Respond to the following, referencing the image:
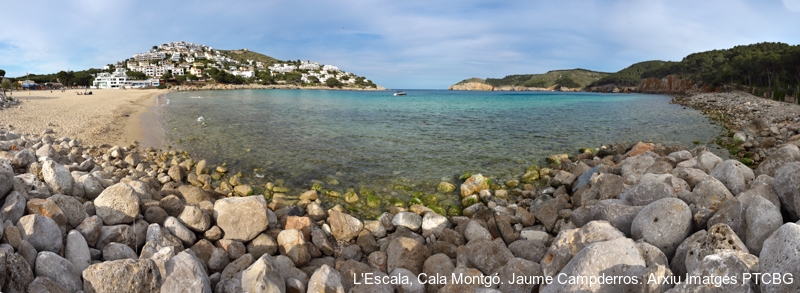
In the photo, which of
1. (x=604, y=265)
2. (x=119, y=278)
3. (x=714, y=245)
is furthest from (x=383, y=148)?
(x=714, y=245)

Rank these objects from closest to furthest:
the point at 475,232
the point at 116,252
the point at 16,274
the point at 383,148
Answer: the point at 16,274 → the point at 116,252 → the point at 475,232 → the point at 383,148

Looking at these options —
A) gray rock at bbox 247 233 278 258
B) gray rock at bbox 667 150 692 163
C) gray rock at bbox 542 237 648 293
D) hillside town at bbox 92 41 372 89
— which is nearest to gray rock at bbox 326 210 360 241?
gray rock at bbox 247 233 278 258

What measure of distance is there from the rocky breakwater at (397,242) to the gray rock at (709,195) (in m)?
0.02

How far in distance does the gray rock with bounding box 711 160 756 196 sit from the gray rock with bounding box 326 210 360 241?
260 inches

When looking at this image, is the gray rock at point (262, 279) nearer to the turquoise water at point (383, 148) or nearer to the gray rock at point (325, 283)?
the gray rock at point (325, 283)

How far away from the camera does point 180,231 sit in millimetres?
5020

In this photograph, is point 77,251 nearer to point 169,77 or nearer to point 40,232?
point 40,232

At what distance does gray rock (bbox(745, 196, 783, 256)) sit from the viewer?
356 centimetres

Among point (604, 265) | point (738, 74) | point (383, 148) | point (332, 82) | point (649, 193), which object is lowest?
point (383, 148)

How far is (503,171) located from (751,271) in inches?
350

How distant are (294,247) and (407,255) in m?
1.81

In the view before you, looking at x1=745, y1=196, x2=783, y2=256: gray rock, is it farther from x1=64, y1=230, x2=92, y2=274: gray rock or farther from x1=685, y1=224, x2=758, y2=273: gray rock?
x1=64, y1=230, x2=92, y2=274: gray rock

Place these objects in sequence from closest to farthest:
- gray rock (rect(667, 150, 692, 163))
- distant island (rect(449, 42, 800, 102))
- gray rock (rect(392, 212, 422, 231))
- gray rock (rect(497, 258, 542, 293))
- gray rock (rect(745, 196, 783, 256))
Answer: gray rock (rect(745, 196, 783, 256))
gray rock (rect(497, 258, 542, 293))
gray rock (rect(392, 212, 422, 231))
gray rock (rect(667, 150, 692, 163))
distant island (rect(449, 42, 800, 102))

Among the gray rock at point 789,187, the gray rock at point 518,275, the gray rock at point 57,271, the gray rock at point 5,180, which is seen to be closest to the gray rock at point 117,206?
the gray rock at point 5,180
